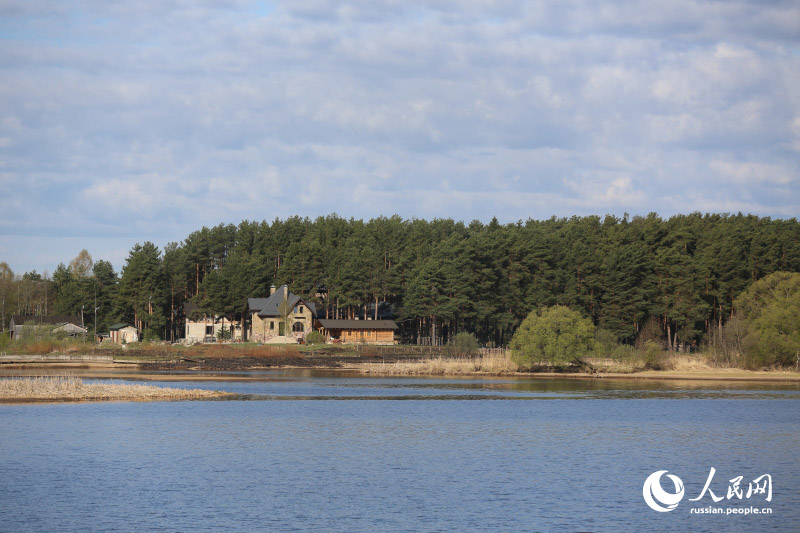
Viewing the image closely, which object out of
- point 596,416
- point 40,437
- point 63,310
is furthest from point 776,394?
point 63,310

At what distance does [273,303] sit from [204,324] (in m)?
17.3

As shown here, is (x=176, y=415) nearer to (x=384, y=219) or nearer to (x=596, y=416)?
(x=596, y=416)

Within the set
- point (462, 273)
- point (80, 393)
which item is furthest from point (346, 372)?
point (80, 393)

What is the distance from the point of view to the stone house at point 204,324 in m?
126

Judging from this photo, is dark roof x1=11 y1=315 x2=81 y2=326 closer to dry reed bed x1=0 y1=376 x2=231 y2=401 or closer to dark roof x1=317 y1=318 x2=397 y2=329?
dark roof x1=317 y1=318 x2=397 y2=329

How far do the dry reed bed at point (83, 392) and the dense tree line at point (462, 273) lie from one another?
185ft

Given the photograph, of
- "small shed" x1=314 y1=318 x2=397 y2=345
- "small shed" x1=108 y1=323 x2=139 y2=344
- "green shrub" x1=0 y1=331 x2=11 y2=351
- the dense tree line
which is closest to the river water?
the dense tree line

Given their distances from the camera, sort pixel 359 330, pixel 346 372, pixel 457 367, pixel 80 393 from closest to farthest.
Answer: pixel 80 393 < pixel 457 367 < pixel 346 372 < pixel 359 330

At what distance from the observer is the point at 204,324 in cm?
12962

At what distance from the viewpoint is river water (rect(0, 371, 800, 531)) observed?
22.9m

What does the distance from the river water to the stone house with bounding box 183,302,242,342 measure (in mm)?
74268

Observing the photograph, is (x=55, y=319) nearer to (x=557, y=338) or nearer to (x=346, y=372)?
(x=346, y=372)

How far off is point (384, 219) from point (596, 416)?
111m

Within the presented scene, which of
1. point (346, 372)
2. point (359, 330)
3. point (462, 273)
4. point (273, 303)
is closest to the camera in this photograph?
point (346, 372)
